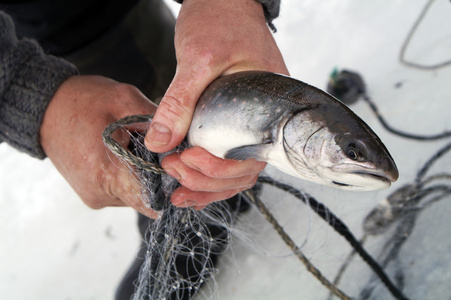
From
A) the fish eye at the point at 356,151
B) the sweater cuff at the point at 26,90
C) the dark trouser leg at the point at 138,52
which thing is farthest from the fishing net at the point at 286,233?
the dark trouser leg at the point at 138,52

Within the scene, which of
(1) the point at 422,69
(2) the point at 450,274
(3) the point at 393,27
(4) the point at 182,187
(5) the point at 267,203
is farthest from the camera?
(3) the point at 393,27

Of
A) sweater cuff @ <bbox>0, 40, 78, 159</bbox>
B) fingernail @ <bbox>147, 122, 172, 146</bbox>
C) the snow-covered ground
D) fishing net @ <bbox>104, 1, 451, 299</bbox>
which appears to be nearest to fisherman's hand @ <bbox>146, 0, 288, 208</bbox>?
fingernail @ <bbox>147, 122, 172, 146</bbox>

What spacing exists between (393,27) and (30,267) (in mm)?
2667

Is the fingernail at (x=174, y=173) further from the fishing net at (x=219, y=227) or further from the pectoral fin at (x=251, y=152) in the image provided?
the pectoral fin at (x=251, y=152)

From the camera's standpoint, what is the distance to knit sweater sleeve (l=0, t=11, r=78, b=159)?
1236mm

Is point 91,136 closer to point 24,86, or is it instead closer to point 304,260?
point 24,86

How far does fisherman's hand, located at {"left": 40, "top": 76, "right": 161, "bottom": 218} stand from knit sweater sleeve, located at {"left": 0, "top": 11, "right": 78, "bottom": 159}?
1.3 inches

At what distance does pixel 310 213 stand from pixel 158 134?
3.14 ft

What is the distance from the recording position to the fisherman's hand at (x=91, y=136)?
45.6 inches

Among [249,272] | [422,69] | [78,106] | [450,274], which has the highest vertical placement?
[422,69]

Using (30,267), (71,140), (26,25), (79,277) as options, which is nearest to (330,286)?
(71,140)

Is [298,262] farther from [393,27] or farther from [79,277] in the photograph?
[393,27]

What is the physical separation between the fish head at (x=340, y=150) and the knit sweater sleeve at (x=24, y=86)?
0.93 metres

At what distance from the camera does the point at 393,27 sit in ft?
7.47
